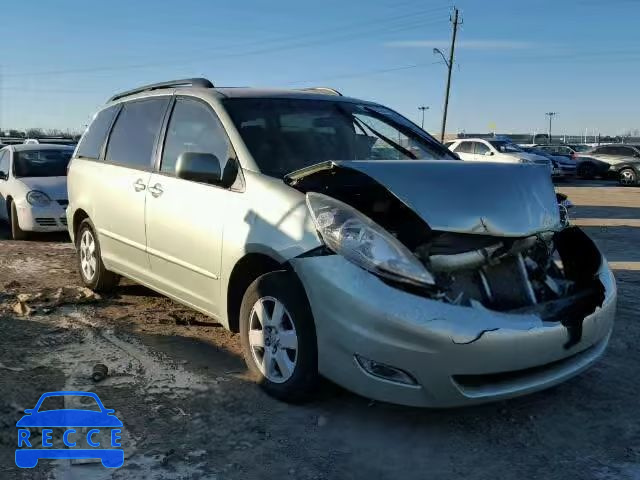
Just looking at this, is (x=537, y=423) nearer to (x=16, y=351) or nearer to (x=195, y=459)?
(x=195, y=459)

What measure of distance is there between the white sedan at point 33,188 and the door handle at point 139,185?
4710 mm

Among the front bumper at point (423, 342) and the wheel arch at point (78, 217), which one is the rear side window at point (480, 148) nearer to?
the wheel arch at point (78, 217)

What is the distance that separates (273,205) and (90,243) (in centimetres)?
302

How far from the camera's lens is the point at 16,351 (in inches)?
169

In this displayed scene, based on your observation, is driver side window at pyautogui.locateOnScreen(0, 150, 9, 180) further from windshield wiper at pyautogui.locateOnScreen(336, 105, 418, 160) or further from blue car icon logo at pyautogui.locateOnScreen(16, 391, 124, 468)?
blue car icon logo at pyautogui.locateOnScreen(16, 391, 124, 468)

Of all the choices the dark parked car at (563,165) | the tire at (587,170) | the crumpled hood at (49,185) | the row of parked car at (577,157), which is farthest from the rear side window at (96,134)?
the tire at (587,170)

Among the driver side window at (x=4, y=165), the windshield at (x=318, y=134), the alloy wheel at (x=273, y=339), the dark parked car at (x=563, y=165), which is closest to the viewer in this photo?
the alloy wheel at (x=273, y=339)

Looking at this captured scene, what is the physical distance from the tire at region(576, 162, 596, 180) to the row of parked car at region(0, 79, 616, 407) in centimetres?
2541

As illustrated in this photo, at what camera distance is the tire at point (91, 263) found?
18.9 feet

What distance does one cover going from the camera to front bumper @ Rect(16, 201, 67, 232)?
8992mm

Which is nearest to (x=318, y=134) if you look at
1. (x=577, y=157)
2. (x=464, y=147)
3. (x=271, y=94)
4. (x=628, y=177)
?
(x=271, y=94)

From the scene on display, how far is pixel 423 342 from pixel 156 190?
2.49 meters

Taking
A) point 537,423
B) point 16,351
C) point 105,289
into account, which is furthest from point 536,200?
point 105,289

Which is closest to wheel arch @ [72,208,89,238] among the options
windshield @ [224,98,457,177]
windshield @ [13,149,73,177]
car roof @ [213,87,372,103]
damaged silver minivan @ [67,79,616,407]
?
damaged silver minivan @ [67,79,616,407]
